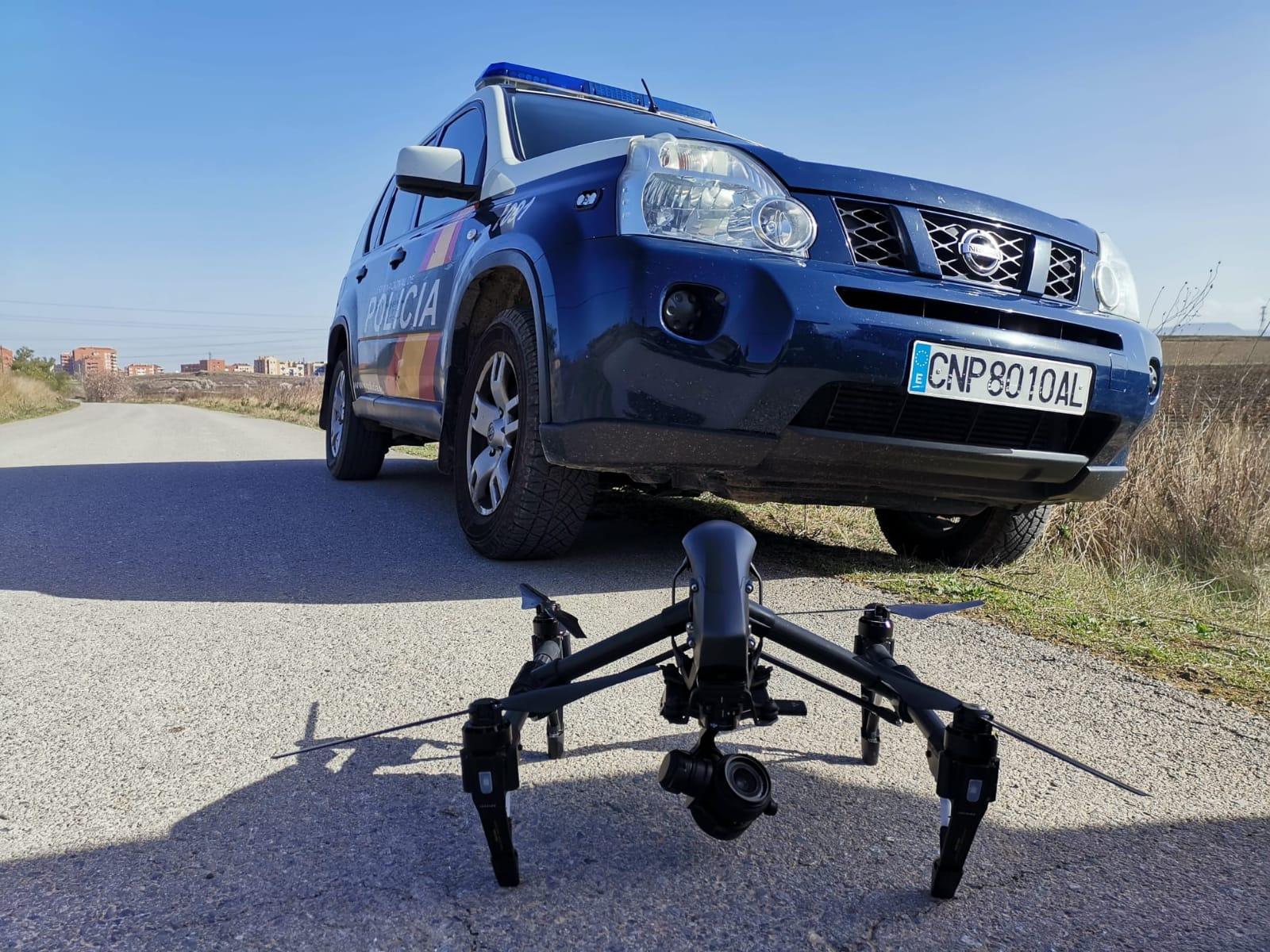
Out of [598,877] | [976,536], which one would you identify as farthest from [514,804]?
[976,536]

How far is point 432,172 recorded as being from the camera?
392 cm

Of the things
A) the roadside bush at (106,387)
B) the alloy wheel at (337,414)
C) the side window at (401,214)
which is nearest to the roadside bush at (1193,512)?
the side window at (401,214)

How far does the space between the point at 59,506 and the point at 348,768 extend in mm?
4019

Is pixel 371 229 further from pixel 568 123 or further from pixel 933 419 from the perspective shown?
pixel 933 419

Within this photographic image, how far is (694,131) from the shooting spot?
446cm

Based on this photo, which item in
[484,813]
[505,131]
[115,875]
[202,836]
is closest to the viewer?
[484,813]

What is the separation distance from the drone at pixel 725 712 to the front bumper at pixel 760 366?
4.62 ft

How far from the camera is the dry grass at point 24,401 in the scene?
2322 centimetres

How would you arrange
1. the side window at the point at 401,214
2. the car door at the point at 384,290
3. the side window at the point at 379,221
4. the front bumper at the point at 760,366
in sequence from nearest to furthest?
the front bumper at the point at 760,366 → the car door at the point at 384,290 → the side window at the point at 401,214 → the side window at the point at 379,221

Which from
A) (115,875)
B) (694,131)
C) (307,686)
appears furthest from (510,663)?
(694,131)

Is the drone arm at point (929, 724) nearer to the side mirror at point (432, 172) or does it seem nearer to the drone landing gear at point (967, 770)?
the drone landing gear at point (967, 770)

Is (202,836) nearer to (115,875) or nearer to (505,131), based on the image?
(115,875)

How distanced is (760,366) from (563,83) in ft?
8.39

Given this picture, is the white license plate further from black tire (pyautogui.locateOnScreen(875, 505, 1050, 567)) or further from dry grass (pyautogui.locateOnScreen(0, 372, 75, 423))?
dry grass (pyautogui.locateOnScreen(0, 372, 75, 423))
